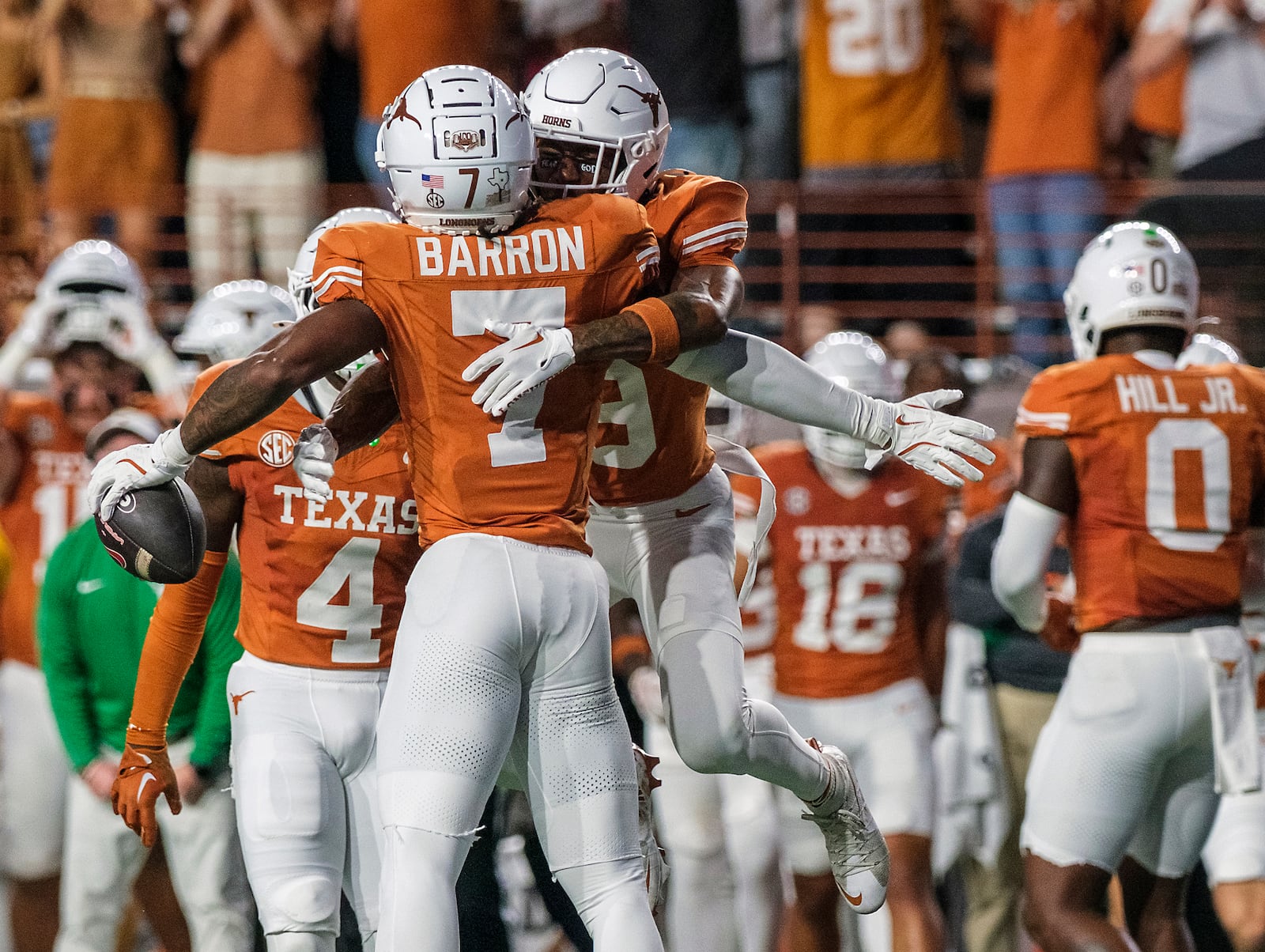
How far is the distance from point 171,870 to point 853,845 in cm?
206

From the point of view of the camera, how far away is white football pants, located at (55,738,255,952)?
5254mm

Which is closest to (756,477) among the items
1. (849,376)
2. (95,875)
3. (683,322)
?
(683,322)

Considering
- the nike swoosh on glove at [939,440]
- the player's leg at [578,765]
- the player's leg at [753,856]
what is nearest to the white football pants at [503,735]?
the player's leg at [578,765]

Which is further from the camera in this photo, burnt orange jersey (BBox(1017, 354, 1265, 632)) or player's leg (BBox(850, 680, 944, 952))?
player's leg (BBox(850, 680, 944, 952))

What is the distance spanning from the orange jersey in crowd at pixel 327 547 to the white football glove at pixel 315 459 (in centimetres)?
53

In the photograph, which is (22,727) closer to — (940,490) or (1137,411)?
(940,490)

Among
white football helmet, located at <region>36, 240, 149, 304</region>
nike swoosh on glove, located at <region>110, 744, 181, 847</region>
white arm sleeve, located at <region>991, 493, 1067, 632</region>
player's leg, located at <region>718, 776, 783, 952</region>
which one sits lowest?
player's leg, located at <region>718, 776, 783, 952</region>

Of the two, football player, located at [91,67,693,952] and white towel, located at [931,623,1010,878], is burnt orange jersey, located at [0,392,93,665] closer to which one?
football player, located at [91,67,693,952]

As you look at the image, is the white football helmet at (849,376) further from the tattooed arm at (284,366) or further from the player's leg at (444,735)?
the tattooed arm at (284,366)

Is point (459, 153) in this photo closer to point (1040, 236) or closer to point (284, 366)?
point (284, 366)

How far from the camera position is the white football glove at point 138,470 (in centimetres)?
376

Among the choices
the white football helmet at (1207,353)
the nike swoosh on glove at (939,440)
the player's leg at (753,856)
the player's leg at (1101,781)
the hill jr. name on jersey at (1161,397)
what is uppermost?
the nike swoosh on glove at (939,440)

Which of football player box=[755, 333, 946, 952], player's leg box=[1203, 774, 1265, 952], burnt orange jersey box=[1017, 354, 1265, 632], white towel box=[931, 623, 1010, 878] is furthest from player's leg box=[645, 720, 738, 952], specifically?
burnt orange jersey box=[1017, 354, 1265, 632]

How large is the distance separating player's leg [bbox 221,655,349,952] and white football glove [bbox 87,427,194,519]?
0.69 m
